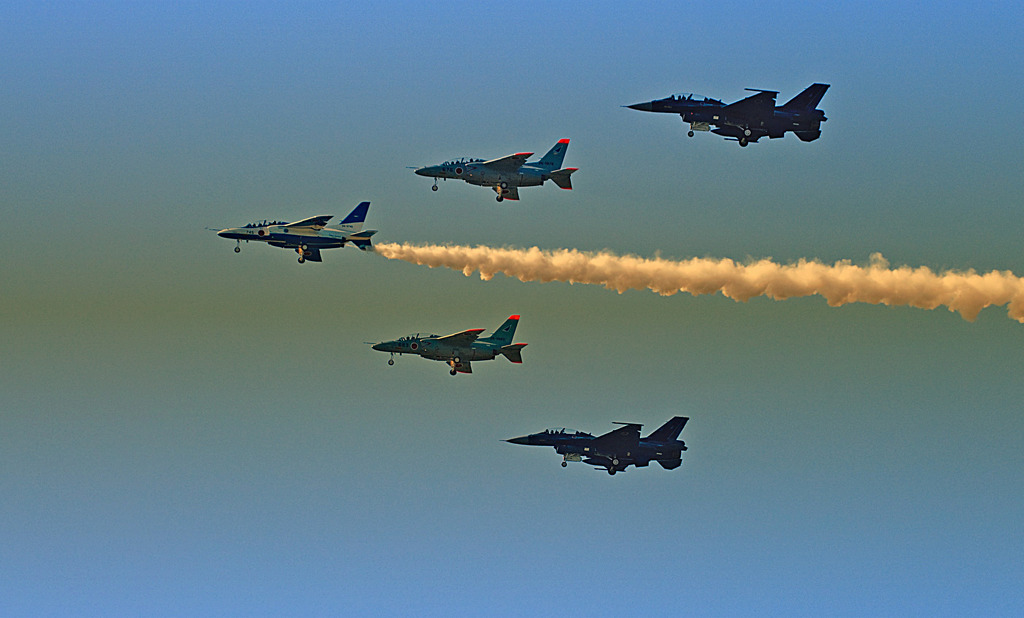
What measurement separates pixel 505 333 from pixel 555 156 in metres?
13.4

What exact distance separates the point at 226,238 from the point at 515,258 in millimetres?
21177

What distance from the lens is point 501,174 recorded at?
286 feet

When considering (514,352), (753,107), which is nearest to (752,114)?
(753,107)

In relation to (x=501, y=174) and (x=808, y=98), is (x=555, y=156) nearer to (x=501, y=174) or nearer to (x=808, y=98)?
(x=501, y=174)

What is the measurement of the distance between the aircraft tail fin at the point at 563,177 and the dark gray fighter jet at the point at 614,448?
57.7 ft

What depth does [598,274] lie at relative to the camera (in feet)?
299

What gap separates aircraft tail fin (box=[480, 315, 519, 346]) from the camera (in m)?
88.9

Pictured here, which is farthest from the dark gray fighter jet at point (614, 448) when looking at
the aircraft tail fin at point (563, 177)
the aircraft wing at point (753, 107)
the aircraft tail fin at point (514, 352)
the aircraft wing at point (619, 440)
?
the aircraft wing at point (753, 107)

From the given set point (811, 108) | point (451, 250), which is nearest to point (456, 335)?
point (451, 250)

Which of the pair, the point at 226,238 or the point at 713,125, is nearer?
the point at 713,125

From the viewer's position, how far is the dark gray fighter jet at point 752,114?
7912 cm

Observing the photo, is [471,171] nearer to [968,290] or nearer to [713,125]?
[713,125]

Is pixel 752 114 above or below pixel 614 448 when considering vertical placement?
above

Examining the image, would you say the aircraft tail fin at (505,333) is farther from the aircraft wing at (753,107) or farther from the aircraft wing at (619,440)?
the aircraft wing at (753,107)
